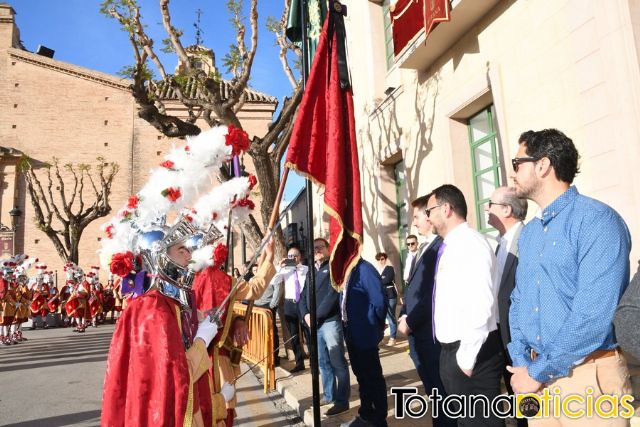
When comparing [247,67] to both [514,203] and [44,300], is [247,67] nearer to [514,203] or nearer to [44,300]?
[514,203]

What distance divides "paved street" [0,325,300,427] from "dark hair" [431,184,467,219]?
10.6 ft

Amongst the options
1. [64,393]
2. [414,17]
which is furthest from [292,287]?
[414,17]

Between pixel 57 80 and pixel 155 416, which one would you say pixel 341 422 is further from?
pixel 57 80

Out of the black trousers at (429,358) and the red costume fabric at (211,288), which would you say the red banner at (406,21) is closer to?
the red costume fabric at (211,288)

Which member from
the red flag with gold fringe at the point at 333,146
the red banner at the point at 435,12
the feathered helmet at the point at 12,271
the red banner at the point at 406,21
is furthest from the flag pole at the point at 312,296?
the feathered helmet at the point at 12,271

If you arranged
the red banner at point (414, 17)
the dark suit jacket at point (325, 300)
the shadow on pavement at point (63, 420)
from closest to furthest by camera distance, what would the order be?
the dark suit jacket at point (325, 300) < the shadow on pavement at point (63, 420) < the red banner at point (414, 17)

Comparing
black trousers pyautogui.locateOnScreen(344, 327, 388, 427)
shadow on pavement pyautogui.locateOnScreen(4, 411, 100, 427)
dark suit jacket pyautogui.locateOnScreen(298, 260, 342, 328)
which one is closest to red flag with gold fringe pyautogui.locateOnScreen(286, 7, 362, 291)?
black trousers pyautogui.locateOnScreen(344, 327, 388, 427)

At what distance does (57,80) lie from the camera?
33750mm

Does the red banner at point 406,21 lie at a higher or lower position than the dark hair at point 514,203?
higher

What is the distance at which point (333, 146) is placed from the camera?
3725 mm

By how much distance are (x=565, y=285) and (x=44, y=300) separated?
2290 cm

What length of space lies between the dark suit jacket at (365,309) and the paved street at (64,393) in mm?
1388

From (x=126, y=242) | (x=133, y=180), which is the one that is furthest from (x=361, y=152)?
(x=133, y=180)

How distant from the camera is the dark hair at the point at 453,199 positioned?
123 inches
